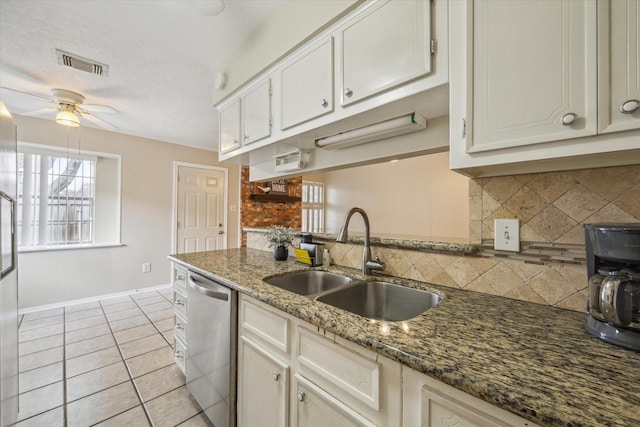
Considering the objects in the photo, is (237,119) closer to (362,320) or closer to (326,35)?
(326,35)

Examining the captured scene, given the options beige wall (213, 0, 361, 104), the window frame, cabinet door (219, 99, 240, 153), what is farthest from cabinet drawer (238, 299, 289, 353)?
the window frame

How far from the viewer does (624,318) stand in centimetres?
63

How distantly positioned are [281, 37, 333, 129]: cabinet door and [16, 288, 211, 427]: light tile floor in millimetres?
1903

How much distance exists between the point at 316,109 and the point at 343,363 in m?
1.16

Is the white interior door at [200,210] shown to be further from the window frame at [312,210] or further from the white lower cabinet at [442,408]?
the white lower cabinet at [442,408]

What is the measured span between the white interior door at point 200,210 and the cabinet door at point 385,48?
12.9ft

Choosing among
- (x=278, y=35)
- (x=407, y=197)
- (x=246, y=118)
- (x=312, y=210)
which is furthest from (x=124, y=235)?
(x=407, y=197)

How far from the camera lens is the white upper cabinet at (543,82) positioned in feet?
2.01

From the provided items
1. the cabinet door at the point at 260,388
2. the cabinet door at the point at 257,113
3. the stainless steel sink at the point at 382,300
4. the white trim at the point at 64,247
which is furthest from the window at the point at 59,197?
the stainless steel sink at the point at 382,300

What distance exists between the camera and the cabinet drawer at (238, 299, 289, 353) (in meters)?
0.99

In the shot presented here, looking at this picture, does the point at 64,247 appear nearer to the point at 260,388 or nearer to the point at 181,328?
the point at 181,328

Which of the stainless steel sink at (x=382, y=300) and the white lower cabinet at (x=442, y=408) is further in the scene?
the stainless steel sink at (x=382, y=300)

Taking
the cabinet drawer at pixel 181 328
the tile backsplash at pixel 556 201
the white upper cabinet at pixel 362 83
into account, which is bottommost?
the cabinet drawer at pixel 181 328

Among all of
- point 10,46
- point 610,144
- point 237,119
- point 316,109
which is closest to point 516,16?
point 610,144
